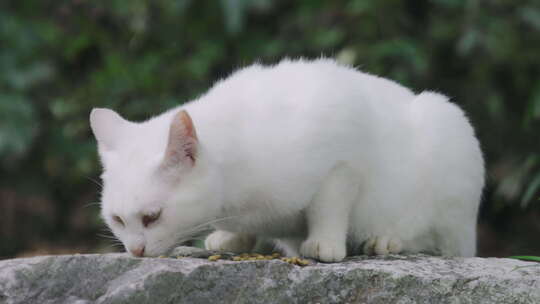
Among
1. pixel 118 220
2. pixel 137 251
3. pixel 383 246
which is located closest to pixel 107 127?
pixel 118 220

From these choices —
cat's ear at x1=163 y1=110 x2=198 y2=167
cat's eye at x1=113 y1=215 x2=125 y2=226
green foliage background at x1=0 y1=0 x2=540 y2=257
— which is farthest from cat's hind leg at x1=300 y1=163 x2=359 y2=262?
green foliage background at x1=0 y1=0 x2=540 y2=257

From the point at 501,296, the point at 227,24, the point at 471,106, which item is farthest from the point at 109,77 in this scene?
the point at 501,296

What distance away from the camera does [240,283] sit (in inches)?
123

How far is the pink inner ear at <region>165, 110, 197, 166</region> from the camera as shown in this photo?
3391mm

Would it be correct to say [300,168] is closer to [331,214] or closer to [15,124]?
[331,214]

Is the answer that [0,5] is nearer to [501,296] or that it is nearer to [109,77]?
[109,77]

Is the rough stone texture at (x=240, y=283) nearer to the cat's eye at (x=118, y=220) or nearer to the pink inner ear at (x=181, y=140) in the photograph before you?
the cat's eye at (x=118, y=220)

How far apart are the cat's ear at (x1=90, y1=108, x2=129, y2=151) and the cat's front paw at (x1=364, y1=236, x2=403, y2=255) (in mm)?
1466

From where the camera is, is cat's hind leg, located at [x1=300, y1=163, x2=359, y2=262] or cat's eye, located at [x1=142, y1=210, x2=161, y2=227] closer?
cat's eye, located at [x1=142, y1=210, x2=161, y2=227]

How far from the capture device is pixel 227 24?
7.21 meters

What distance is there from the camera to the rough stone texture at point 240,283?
3.06 m

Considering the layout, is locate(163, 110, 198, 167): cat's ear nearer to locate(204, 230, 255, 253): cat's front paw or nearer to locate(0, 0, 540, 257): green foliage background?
locate(204, 230, 255, 253): cat's front paw

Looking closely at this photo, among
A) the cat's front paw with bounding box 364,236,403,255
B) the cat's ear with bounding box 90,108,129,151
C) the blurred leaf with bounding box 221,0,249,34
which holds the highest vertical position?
the blurred leaf with bounding box 221,0,249,34

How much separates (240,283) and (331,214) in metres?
0.94
